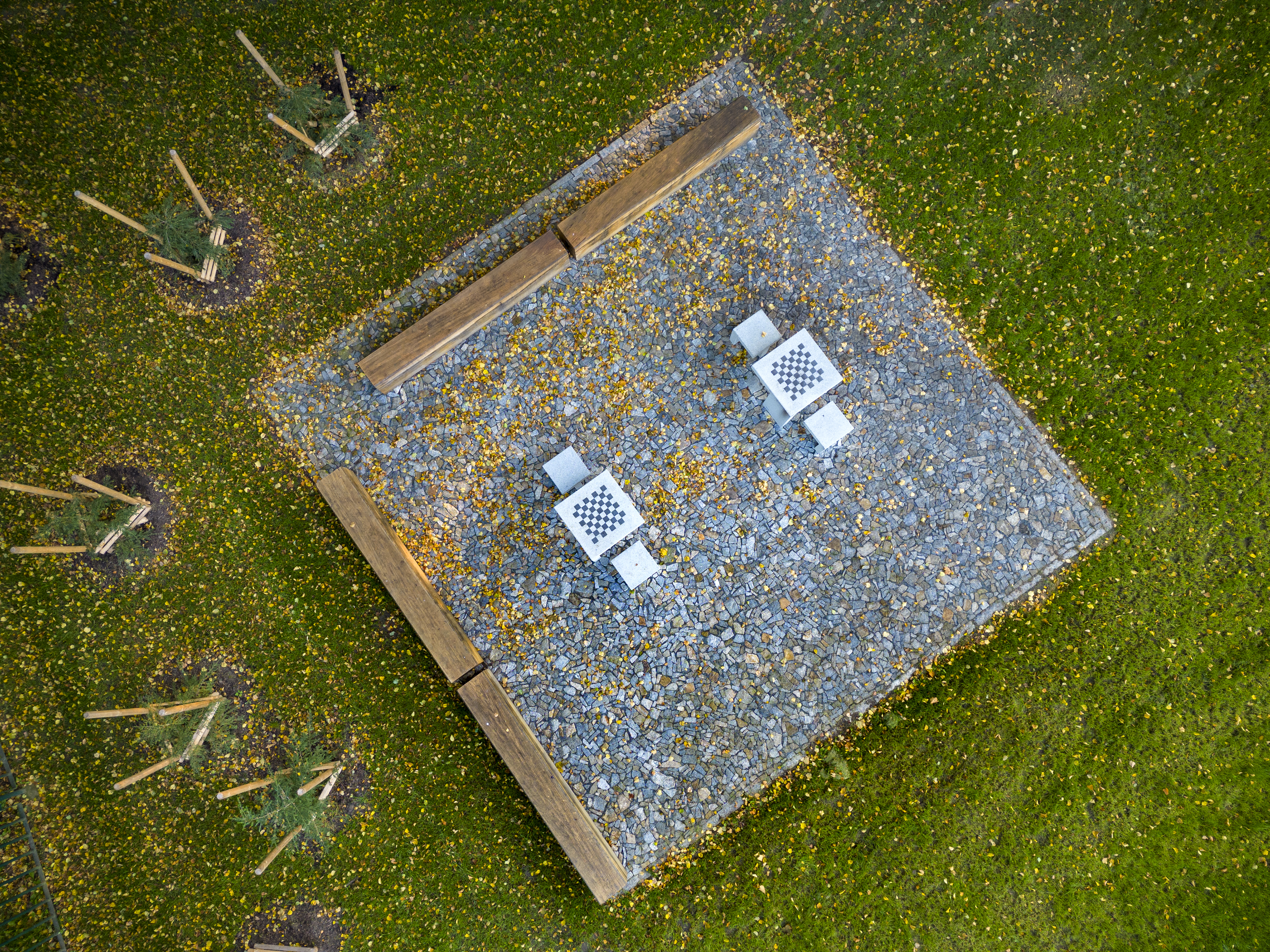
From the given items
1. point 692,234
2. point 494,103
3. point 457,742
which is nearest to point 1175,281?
point 692,234

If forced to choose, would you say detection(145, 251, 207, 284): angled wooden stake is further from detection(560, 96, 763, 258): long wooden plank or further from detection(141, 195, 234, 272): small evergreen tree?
detection(560, 96, 763, 258): long wooden plank

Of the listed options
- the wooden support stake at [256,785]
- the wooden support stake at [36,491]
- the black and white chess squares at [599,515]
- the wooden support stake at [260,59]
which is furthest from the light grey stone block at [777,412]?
the wooden support stake at [36,491]

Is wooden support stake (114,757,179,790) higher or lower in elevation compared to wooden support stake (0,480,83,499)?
lower

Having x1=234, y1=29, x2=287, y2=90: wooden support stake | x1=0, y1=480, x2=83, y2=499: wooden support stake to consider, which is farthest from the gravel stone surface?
x1=234, y1=29, x2=287, y2=90: wooden support stake

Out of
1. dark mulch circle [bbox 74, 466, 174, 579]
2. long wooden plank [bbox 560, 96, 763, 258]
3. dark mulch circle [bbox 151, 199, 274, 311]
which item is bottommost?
long wooden plank [bbox 560, 96, 763, 258]

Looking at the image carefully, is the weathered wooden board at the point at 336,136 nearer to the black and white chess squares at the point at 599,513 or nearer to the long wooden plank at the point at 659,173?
the long wooden plank at the point at 659,173

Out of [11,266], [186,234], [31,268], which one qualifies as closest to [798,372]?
[186,234]

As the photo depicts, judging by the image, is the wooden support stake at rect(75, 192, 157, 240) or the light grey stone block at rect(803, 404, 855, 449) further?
the light grey stone block at rect(803, 404, 855, 449)

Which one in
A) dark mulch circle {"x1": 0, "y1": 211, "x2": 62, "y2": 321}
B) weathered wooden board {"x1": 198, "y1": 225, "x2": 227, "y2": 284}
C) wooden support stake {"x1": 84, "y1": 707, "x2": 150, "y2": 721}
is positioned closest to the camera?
wooden support stake {"x1": 84, "y1": 707, "x2": 150, "y2": 721}
